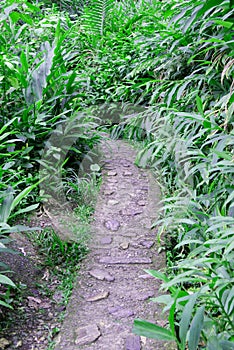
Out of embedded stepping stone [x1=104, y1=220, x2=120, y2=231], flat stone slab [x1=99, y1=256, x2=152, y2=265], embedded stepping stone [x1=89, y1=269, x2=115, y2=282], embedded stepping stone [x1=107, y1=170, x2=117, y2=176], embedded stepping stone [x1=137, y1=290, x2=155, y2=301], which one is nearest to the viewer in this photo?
embedded stepping stone [x1=137, y1=290, x2=155, y2=301]

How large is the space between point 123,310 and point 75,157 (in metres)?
1.68

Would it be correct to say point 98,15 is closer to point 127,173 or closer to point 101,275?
point 127,173

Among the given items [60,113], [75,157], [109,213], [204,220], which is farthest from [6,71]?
[204,220]

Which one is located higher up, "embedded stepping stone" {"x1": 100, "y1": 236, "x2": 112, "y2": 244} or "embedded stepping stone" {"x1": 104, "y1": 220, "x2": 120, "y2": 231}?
"embedded stepping stone" {"x1": 100, "y1": 236, "x2": 112, "y2": 244}

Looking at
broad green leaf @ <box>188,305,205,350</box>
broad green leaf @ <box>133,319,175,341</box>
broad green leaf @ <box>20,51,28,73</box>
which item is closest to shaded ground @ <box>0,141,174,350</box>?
broad green leaf @ <box>133,319,175,341</box>

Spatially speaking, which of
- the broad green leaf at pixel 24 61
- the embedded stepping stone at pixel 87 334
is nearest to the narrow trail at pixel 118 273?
the embedded stepping stone at pixel 87 334

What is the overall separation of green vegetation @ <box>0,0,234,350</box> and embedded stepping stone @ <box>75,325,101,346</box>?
37 centimetres

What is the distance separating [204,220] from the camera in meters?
2.47

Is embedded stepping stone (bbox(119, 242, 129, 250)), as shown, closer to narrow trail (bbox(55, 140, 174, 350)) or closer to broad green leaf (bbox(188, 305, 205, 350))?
narrow trail (bbox(55, 140, 174, 350))

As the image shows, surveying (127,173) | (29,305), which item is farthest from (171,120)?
(29,305)

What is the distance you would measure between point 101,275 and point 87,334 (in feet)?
1.65

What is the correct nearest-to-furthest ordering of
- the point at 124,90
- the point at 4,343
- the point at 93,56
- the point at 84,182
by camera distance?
the point at 4,343 → the point at 84,182 → the point at 124,90 → the point at 93,56

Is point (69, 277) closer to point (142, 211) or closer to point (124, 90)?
point (142, 211)

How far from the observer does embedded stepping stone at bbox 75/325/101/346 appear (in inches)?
80.4
